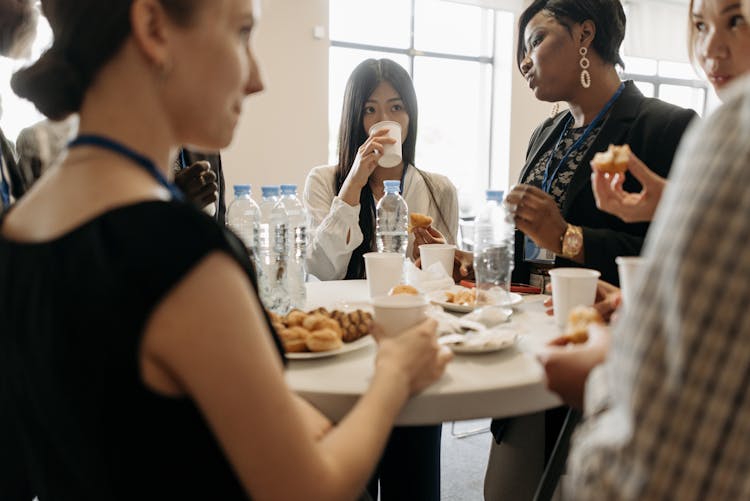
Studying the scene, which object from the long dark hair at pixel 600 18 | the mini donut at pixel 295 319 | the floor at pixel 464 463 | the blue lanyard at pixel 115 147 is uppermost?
the long dark hair at pixel 600 18

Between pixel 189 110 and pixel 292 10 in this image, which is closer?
pixel 189 110

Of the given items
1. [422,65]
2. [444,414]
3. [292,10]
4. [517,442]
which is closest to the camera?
[444,414]

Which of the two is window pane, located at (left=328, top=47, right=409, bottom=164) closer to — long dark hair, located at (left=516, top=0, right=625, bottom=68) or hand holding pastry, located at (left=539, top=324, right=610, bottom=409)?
long dark hair, located at (left=516, top=0, right=625, bottom=68)

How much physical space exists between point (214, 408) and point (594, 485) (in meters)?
0.40

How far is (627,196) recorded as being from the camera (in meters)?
1.50

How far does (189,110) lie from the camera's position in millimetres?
738

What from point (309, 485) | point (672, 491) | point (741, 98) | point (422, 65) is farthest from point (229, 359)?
point (422, 65)

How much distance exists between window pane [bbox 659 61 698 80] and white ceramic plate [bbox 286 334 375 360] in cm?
851

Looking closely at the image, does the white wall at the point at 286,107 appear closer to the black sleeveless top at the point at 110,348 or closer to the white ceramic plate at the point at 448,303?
the white ceramic plate at the point at 448,303

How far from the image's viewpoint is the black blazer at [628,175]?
1.72m

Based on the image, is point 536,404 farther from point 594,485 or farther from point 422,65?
point 422,65

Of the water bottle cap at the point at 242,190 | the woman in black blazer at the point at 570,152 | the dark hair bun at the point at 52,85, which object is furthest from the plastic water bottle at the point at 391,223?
the dark hair bun at the point at 52,85

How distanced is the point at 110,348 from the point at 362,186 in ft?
6.04

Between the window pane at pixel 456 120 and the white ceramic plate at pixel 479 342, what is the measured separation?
5533 millimetres
